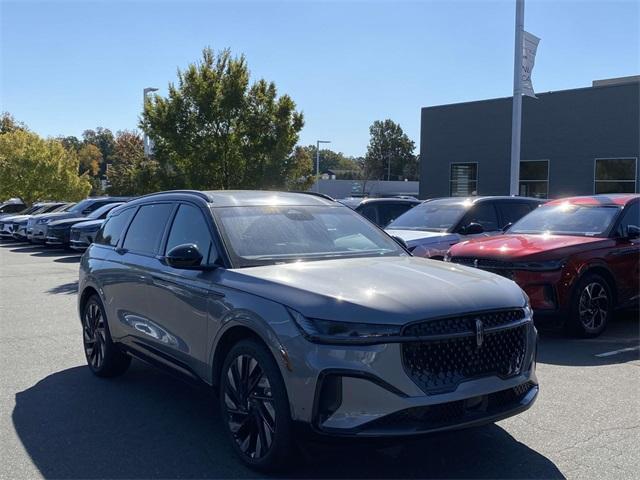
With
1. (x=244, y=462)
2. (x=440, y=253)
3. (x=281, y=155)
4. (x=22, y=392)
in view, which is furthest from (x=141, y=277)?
(x=281, y=155)

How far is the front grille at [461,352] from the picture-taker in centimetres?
363

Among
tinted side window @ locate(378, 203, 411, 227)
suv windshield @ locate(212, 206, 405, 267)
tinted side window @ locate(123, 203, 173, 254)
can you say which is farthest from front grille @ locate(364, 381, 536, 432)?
tinted side window @ locate(378, 203, 411, 227)

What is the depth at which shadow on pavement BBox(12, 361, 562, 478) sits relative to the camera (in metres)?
4.05

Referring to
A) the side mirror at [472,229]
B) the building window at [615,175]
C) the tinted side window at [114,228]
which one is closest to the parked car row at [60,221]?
the side mirror at [472,229]

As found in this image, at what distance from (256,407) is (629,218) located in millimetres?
6570

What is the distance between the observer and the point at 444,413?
11.9 feet

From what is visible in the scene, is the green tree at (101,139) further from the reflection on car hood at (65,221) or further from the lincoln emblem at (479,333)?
the lincoln emblem at (479,333)

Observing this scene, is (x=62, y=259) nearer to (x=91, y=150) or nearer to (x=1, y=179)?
(x=1, y=179)

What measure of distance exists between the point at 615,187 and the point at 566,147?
2.84 meters

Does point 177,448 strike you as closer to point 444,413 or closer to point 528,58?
point 444,413

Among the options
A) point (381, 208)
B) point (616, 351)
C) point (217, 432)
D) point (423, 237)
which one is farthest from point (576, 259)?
point (381, 208)

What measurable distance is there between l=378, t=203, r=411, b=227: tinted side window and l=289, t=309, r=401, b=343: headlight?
30.7ft

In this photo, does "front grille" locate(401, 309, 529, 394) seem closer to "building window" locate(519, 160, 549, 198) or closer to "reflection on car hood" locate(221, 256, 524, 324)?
"reflection on car hood" locate(221, 256, 524, 324)

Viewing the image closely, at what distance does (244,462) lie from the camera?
161 inches
